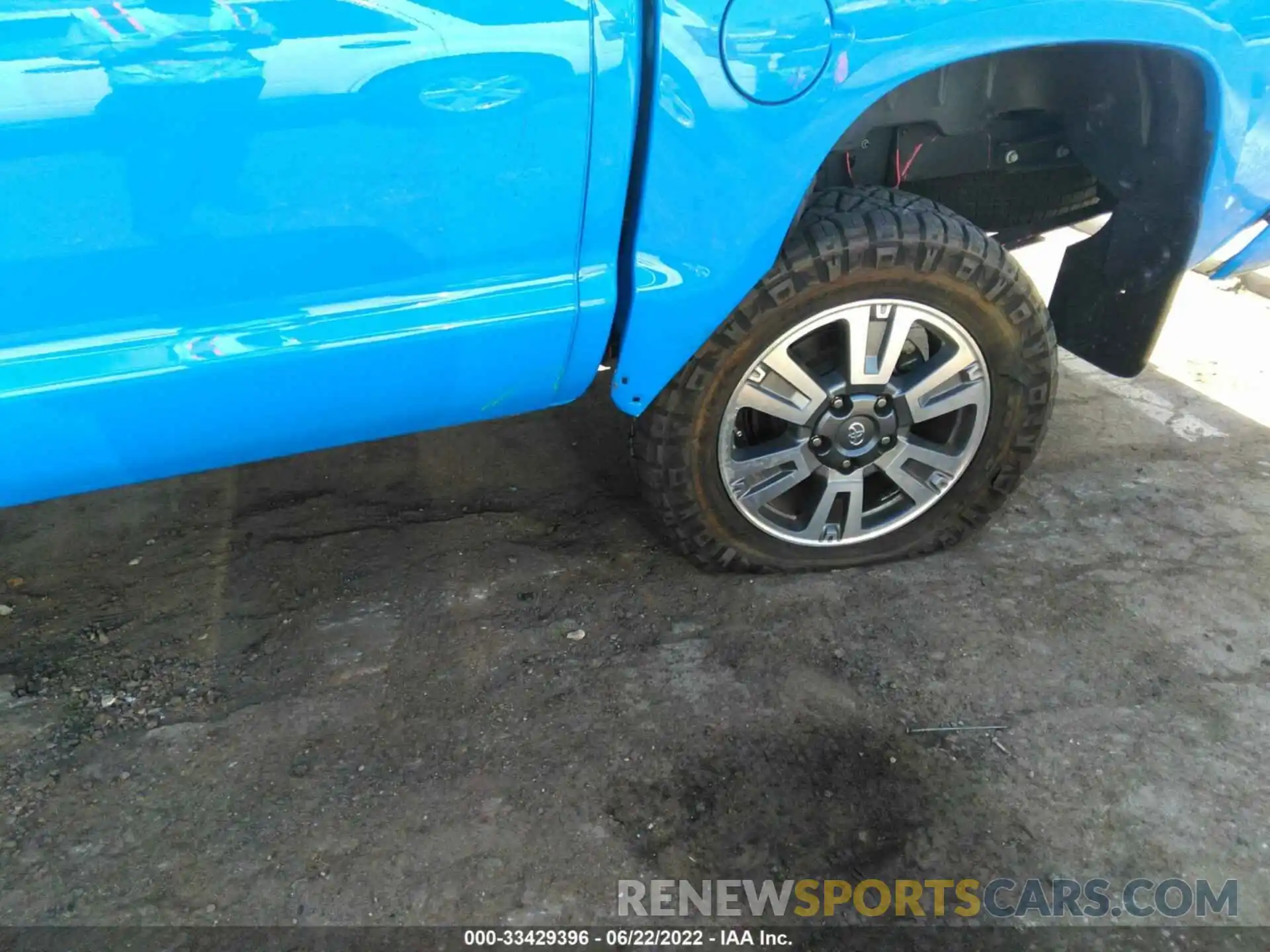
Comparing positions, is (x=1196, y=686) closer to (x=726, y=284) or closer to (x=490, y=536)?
(x=726, y=284)

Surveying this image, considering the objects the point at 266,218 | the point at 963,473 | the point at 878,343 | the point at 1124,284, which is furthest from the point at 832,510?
the point at 266,218

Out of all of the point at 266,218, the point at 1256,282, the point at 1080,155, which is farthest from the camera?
the point at 1256,282

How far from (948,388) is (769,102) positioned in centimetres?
89

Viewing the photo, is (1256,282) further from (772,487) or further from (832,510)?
(772,487)

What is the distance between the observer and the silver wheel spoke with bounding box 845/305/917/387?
214 centimetres

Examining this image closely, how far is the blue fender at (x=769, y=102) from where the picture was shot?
5.53 ft

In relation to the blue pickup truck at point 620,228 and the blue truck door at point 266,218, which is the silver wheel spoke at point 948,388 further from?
the blue truck door at point 266,218

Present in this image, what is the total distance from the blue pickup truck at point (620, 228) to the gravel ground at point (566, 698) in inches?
13.1

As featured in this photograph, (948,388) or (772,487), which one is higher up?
(948,388)

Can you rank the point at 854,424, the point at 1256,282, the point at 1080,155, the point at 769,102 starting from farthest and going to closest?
the point at 1256,282 → the point at 1080,155 → the point at 854,424 → the point at 769,102

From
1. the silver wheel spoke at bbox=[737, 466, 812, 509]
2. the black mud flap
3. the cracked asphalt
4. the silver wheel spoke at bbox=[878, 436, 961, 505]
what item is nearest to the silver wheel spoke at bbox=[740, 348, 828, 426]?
the silver wheel spoke at bbox=[737, 466, 812, 509]

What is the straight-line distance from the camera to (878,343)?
2.20 meters

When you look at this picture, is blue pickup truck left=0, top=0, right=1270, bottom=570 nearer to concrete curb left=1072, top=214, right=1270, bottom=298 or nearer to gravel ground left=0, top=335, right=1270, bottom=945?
gravel ground left=0, top=335, right=1270, bottom=945

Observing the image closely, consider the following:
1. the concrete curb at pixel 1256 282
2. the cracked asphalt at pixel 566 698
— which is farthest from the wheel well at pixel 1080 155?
the concrete curb at pixel 1256 282
